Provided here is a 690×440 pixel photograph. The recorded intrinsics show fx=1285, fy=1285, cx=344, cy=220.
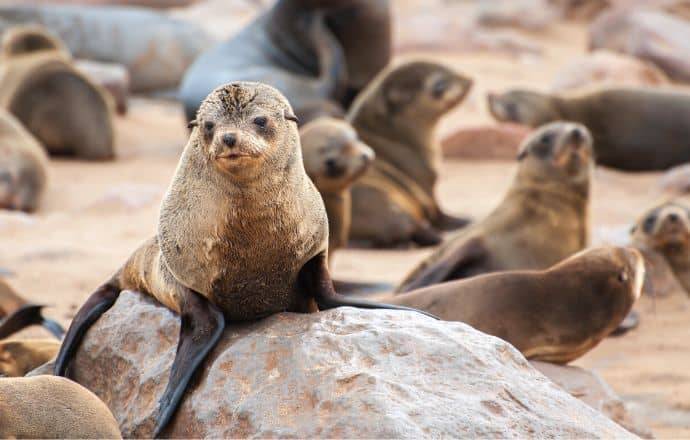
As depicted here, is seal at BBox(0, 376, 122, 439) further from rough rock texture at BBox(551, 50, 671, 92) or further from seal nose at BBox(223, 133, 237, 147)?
rough rock texture at BBox(551, 50, 671, 92)

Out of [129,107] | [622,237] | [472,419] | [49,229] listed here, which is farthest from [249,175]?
[129,107]

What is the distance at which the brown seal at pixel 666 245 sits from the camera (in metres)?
7.04

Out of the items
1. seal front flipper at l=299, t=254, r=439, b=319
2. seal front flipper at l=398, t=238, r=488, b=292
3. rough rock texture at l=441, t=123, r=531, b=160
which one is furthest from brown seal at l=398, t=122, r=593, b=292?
rough rock texture at l=441, t=123, r=531, b=160

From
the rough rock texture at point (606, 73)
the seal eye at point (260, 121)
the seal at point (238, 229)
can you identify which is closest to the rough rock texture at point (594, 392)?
the seal at point (238, 229)

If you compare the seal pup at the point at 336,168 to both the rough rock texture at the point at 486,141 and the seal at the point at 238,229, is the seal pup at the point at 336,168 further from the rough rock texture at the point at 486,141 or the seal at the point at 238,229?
the rough rock texture at the point at 486,141

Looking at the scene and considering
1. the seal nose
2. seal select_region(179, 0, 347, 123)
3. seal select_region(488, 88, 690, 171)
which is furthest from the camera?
seal select_region(179, 0, 347, 123)

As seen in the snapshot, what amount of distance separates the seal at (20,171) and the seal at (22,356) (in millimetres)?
5053

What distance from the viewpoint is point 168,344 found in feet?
13.1

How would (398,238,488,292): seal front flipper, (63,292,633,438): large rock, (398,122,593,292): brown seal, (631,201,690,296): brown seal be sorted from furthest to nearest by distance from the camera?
(631,201,690,296): brown seal → (398,122,593,292): brown seal → (398,238,488,292): seal front flipper → (63,292,633,438): large rock

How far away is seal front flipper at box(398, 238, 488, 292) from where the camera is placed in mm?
6625

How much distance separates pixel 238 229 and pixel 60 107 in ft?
27.3

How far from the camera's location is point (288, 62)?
12.0 metres

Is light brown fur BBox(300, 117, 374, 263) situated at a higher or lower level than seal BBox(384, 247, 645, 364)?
lower

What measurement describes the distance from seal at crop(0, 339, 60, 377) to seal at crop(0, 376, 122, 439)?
1243 mm
